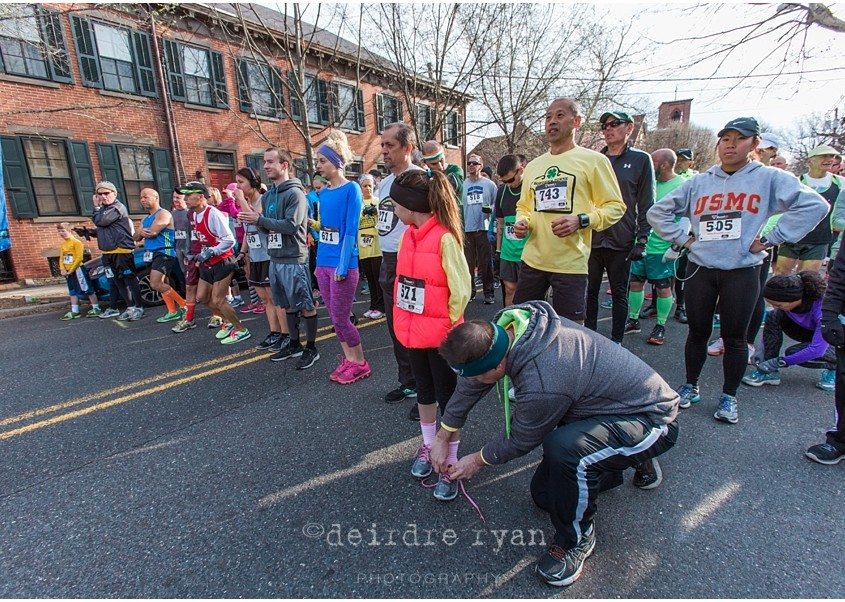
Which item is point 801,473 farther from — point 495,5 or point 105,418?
point 495,5

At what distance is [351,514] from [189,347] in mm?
3887

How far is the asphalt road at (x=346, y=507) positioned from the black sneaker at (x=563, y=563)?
5 centimetres

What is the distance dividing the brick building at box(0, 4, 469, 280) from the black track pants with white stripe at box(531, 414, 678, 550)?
10.4 meters

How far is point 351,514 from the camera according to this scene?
2.25 meters

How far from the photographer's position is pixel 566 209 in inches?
122

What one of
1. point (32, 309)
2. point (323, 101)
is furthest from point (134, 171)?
point (323, 101)

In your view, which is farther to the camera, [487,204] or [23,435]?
[487,204]

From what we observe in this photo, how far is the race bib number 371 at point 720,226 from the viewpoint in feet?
9.45

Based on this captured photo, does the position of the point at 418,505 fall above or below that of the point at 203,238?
below

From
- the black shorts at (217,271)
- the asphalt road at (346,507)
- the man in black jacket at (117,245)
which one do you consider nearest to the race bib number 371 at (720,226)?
the asphalt road at (346,507)

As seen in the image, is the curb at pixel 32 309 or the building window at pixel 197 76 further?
the building window at pixel 197 76

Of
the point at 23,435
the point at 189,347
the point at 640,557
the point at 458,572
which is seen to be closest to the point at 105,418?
the point at 23,435

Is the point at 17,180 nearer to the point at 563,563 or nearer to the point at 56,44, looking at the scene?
the point at 56,44

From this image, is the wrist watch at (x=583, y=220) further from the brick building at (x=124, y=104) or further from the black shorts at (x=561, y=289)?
the brick building at (x=124, y=104)
